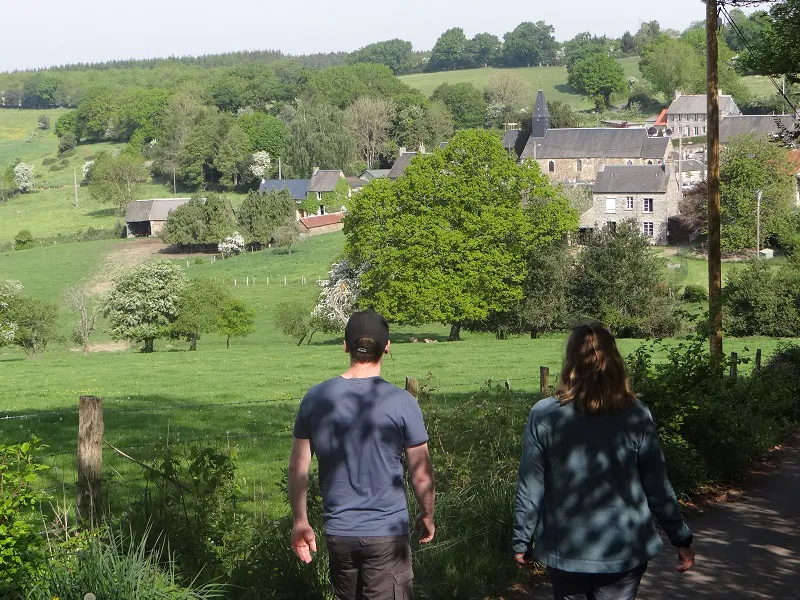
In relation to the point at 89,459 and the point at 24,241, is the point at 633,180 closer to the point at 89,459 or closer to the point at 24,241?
the point at 24,241

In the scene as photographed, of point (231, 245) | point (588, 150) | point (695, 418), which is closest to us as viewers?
point (695, 418)

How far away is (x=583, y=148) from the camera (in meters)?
124

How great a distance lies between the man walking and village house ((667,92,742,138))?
146m

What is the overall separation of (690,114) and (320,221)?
68.2 metres

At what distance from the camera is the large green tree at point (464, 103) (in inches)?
6903

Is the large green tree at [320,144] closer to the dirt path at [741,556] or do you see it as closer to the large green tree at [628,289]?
the large green tree at [628,289]

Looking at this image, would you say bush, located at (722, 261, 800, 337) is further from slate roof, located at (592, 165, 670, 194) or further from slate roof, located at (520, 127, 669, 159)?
slate roof, located at (520, 127, 669, 159)

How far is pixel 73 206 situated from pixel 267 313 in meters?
69.2

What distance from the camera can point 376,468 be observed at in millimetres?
4719

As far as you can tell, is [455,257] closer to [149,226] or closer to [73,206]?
[149,226]

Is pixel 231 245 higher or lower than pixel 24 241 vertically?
lower

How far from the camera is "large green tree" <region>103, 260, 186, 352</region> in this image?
165ft

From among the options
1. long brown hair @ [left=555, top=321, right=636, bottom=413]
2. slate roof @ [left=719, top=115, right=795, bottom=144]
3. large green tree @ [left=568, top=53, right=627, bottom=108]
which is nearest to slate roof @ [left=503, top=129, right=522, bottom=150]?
slate roof @ [left=719, top=115, right=795, bottom=144]

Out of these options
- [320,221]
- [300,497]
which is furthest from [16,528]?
[320,221]
